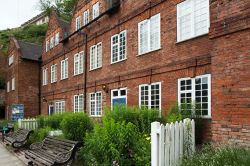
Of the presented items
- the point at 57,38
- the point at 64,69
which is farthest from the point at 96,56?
the point at 57,38

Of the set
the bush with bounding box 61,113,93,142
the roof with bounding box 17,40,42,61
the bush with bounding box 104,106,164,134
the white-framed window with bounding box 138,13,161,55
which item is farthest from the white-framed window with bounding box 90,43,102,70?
the roof with bounding box 17,40,42,61

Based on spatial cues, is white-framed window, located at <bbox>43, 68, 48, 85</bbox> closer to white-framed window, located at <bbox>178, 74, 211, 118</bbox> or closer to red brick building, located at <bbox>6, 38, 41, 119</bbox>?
red brick building, located at <bbox>6, 38, 41, 119</bbox>

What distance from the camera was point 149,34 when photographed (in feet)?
53.6

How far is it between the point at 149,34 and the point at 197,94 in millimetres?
4723

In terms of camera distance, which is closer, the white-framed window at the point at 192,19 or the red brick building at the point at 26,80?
the white-framed window at the point at 192,19

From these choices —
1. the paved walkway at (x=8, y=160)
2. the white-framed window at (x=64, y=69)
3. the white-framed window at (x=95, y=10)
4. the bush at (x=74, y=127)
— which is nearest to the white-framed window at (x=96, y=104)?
the white-framed window at (x=95, y=10)

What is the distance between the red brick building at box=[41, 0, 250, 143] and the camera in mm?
7676

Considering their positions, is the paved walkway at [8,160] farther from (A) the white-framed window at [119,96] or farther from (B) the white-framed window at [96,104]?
(B) the white-framed window at [96,104]

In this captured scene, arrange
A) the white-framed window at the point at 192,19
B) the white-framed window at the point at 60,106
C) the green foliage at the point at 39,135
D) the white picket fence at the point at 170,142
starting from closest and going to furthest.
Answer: the white picket fence at the point at 170,142 < the white-framed window at the point at 192,19 < the green foliage at the point at 39,135 < the white-framed window at the point at 60,106

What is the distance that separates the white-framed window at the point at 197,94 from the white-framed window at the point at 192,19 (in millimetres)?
1798

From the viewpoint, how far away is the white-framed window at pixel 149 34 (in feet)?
51.5

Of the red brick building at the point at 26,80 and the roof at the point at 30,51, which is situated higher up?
the roof at the point at 30,51

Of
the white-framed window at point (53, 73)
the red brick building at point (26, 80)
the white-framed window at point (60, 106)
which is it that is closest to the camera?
the white-framed window at point (60, 106)

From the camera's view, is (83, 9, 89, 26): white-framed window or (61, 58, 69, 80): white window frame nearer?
(83, 9, 89, 26): white-framed window
